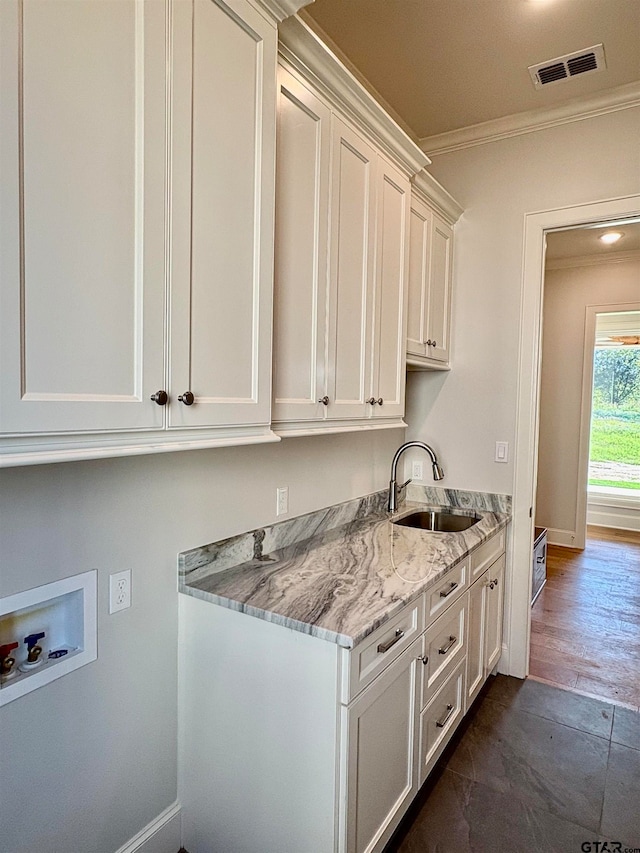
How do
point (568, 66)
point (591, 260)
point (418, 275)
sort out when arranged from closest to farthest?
point (568, 66), point (418, 275), point (591, 260)

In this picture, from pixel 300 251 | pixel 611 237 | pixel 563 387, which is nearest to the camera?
pixel 300 251

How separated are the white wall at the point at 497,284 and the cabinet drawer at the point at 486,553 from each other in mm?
175

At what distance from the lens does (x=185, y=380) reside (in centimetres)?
116

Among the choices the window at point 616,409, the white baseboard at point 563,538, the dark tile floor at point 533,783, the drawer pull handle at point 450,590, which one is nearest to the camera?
the dark tile floor at point 533,783

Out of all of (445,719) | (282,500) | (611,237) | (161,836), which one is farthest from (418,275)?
(611,237)

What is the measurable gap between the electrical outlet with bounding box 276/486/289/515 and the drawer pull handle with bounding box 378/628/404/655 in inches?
26.2

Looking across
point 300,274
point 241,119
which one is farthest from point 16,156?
point 300,274

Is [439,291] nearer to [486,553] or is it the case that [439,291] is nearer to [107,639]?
[486,553]

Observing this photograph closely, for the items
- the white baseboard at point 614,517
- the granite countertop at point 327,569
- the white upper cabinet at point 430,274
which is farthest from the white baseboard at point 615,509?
the granite countertop at point 327,569

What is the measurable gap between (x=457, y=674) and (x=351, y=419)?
3.73 ft

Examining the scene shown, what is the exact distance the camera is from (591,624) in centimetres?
340

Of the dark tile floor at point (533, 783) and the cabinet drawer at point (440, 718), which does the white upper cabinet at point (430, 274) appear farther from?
the dark tile floor at point (533, 783)

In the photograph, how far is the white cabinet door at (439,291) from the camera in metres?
2.61

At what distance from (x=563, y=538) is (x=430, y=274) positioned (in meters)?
3.83
